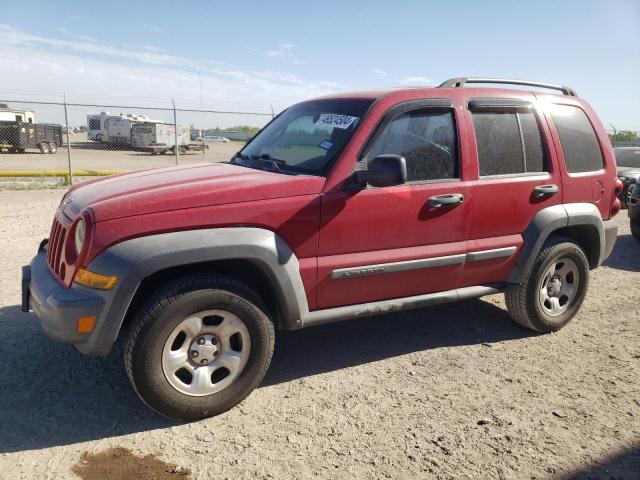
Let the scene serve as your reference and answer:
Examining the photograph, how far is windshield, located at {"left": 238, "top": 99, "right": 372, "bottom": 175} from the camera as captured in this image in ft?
11.4

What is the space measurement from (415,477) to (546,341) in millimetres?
2223

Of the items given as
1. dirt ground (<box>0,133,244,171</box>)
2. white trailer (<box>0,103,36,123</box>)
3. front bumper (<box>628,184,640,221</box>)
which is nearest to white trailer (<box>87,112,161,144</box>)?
dirt ground (<box>0,133,244,171</box>)

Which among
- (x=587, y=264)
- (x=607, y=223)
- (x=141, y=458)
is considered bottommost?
(x=141, y=458)

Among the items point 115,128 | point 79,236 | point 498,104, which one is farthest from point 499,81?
point 115,128

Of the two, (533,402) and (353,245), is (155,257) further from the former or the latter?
(533,402)

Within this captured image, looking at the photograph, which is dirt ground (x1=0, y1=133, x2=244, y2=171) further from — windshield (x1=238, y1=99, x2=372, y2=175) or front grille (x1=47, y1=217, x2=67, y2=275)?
front grille (x1=47, y1=217, x2=67, y2=275)

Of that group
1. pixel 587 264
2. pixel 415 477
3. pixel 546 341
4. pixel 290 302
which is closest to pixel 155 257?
pixel 290 302

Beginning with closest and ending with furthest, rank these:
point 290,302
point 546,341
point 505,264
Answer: point 290,302 → point 505,264 → point 546,341

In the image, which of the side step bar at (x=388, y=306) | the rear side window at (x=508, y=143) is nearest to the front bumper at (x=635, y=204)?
the rear side window at (x=508, y=143)

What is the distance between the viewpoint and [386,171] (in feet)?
10.3

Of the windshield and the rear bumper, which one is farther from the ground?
the windshield

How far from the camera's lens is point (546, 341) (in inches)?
170

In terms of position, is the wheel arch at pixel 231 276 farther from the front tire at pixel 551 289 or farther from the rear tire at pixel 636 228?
the rear tire at pixel 636 228

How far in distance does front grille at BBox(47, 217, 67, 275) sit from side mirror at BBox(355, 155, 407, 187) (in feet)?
6.04
